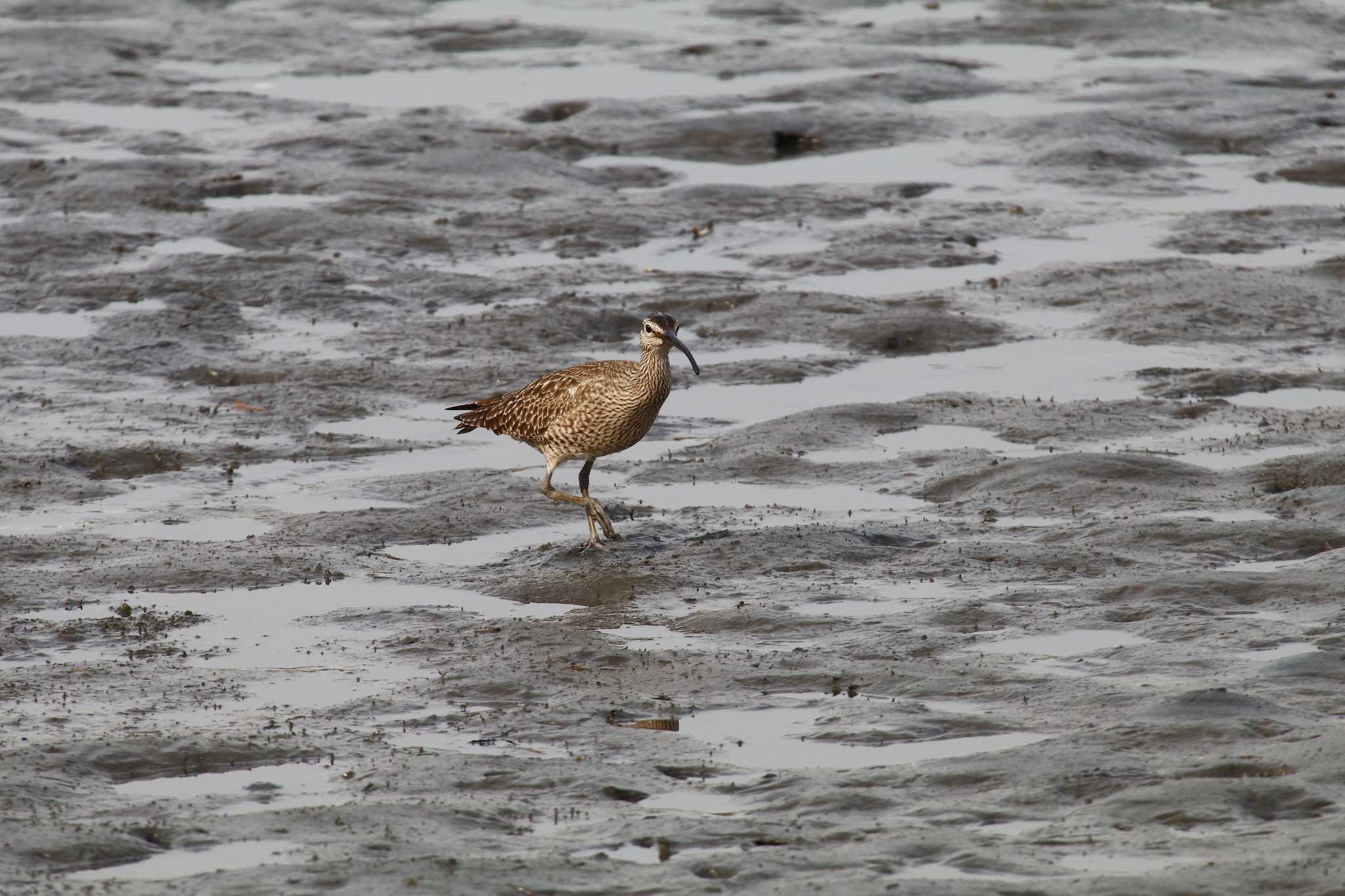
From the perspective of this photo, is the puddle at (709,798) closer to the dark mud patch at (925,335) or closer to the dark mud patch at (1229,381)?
the dark mud patch at (1229,381)

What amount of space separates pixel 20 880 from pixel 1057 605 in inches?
204

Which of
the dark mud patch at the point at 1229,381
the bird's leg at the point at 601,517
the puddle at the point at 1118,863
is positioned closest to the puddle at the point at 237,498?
the bird's leg at the point at 601,517

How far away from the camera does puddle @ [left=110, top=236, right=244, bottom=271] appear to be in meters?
17.3

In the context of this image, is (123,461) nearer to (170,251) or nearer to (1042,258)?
(170,251)

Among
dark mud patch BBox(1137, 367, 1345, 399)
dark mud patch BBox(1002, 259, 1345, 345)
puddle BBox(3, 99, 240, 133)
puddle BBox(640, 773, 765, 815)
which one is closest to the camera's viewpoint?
puddle BBox(640, 773, 765, 815)

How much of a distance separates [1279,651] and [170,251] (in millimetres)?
11295

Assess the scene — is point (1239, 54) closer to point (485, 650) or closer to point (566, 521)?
point (566, 521)

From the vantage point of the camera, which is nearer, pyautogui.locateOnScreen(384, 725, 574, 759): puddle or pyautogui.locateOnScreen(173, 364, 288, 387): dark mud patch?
pyautogui.locateOnScreen(384, 725, 574, 759): puddle

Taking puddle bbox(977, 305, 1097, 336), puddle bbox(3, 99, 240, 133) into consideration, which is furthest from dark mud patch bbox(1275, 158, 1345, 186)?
puddle bbox(3, 99, 240, 133)

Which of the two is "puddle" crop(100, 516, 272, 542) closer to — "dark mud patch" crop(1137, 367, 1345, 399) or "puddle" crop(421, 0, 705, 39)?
"dark mud patch" crop(1137, 367, 1345, 399)

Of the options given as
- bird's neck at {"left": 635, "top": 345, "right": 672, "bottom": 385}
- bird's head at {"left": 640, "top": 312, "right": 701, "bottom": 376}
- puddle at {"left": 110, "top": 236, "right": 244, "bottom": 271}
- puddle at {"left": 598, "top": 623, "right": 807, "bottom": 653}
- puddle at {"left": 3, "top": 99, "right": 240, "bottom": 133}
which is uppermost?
puddle at {"left": 3, "top": 99, "right": 240, "bottom": 133}

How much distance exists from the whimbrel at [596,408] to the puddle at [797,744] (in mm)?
2660

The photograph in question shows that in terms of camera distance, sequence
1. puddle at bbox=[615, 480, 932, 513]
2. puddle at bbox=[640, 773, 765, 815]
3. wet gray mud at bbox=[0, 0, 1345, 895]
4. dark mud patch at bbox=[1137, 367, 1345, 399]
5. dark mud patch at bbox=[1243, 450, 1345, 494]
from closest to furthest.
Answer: wet gray mud at bbox=[0, 0, 1345, 895] → puddle at bbox=[640, 773, 765, 815] → dark mud patch at bbox=[1243, 450, 1345, 494] → puddle at bbox=[615, 480, 932, 513] → dark mud patch at bbox=[1137, 367, 1345, 399]

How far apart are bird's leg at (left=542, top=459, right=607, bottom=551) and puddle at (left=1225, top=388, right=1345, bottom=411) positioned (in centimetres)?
472
